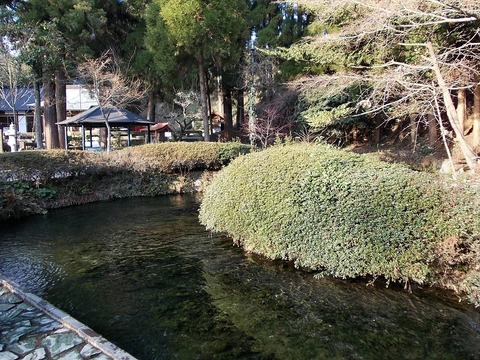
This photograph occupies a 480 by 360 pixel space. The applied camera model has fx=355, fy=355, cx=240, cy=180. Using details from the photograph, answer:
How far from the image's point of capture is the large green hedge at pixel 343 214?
3.95m

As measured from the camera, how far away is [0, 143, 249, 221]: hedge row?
9.38 meters

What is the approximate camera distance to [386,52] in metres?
10.1

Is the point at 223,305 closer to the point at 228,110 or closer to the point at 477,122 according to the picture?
the point at 477,122

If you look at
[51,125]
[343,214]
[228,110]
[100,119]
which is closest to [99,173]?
[100,119]

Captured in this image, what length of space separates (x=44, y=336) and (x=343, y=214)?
335 centimetres

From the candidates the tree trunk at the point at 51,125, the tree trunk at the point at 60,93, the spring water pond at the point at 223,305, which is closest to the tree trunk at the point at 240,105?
the tree trunk at the point at 60,93

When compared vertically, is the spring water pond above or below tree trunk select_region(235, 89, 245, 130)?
below

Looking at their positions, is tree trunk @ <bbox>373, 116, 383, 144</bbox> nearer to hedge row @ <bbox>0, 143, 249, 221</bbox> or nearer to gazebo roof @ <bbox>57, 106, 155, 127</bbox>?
hedge row @ <bbox>0, 143, 249, 221</bbox>

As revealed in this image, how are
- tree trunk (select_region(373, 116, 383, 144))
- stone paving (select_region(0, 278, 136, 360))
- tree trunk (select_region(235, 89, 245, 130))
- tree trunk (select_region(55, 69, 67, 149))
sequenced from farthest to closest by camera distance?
tree trunk (select_region(235, 89, 245, 130))
tree trunk (select_region(373, 116, 383, 144))
tree trunk (select_region(55, 69, 67, 149))
stone paving (select_region(0, 278, 136, 360))

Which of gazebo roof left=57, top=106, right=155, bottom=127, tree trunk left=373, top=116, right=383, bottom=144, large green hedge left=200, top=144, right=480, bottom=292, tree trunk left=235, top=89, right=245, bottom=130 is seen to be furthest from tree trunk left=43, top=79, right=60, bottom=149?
tree trunk left=373, top=116, right=383, bottom=144

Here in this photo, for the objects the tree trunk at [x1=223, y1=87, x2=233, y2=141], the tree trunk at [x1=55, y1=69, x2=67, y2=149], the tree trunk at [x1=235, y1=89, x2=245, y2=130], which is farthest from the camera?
the tree trunk at [x1=235, y1=89, x2=245, y2=130]

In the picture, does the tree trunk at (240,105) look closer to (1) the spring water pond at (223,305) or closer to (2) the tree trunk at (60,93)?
(2) the tree trunk at (60,93)

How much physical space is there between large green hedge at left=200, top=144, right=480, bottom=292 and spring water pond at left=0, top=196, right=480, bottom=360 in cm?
39

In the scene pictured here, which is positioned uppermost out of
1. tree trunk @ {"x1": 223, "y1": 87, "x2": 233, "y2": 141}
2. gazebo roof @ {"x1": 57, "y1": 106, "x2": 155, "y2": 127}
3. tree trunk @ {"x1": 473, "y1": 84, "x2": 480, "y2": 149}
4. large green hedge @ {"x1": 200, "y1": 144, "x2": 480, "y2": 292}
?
tree trunk @ {"x1": 223, "y1": 87, "x2": 233, "y2": 141}
